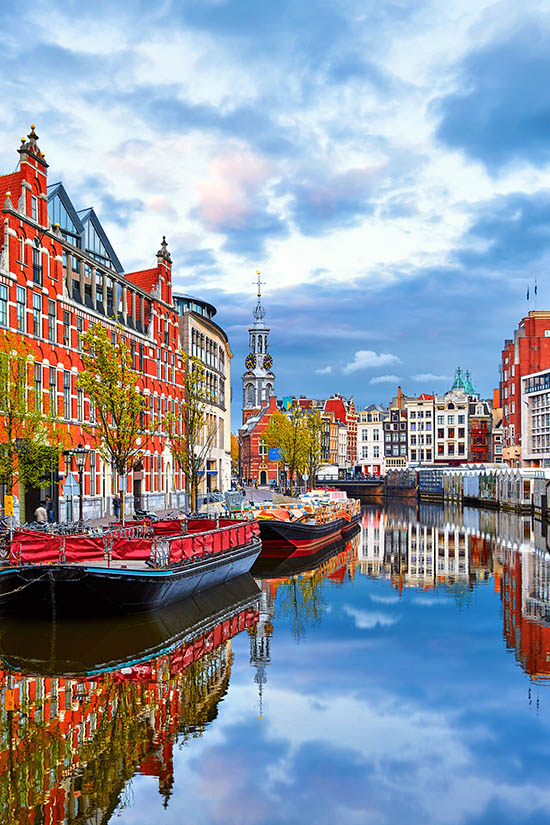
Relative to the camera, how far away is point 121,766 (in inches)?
500

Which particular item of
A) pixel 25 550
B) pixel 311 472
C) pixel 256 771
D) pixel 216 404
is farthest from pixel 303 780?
pixel 311 472

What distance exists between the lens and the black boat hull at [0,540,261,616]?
836 inches

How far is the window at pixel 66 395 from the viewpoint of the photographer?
145 feet

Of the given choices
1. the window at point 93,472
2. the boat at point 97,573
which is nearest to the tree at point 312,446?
the window at point 93,472

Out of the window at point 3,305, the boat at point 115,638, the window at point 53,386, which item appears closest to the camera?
the boat at point 115,638

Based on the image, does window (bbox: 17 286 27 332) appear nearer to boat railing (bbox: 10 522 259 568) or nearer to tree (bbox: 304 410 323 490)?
boat railing (bbox: 10 522 259 568)

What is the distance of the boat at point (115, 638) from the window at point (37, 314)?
2079 cm

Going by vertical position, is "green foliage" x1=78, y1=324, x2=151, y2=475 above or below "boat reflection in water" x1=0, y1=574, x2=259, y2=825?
above

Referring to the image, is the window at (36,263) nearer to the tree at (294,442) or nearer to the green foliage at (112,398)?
the green foliage at (112,398)

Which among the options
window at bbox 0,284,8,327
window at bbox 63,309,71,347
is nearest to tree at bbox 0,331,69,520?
window at bbox 0,284,8,327

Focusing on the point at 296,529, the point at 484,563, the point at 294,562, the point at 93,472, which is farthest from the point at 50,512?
the point at 484,563

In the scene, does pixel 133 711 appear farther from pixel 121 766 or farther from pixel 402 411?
pixel 402 411

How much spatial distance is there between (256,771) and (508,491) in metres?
75.6

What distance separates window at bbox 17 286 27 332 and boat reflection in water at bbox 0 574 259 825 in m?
20.5
